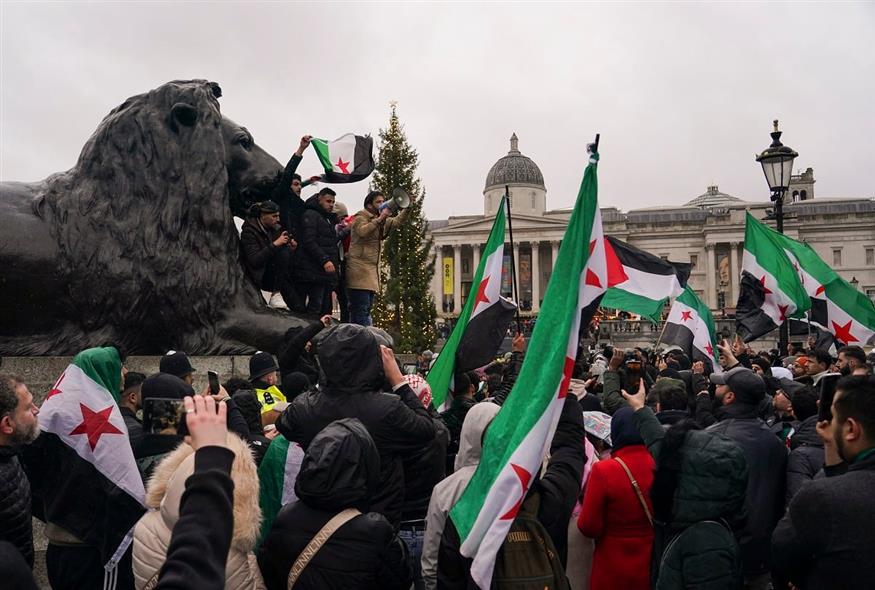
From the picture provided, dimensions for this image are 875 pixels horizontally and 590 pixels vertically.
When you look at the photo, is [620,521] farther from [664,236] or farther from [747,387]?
[664,236]

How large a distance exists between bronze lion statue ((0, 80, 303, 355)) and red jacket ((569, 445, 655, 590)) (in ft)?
12.7

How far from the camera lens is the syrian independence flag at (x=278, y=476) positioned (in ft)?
12.1

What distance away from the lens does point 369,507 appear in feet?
10.5

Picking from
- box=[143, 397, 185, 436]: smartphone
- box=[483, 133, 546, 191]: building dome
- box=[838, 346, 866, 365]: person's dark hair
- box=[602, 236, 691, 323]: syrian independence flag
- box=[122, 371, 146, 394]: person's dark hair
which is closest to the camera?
box=[143, 397, 185, 436]: smartphone

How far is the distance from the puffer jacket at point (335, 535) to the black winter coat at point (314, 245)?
470 cm

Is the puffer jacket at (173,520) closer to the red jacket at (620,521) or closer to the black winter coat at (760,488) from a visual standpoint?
the red jacket at (620,521)

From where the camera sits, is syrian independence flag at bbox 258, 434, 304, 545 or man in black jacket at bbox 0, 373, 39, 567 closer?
man in black jacket at bbox 0, 373, 39, 567

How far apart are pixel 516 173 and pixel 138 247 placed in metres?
81.8

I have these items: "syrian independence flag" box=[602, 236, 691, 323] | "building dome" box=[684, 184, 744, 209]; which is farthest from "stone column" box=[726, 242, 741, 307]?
"syrian independence flag" box=[602, 236, 691, 323]

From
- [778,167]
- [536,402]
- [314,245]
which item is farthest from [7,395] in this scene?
[778,167]

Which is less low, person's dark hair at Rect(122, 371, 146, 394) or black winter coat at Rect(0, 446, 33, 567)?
person's dark hair at Rect(122, 371, 146, 394)

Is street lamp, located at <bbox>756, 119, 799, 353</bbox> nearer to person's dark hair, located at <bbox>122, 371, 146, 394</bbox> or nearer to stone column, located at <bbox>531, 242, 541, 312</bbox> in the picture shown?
person's dark hair, located at <bbox>122, 371, 146, 394</bbox>

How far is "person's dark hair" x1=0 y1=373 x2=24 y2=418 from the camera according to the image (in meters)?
2.94

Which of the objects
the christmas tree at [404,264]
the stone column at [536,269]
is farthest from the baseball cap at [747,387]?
the stone column at [536,269]
